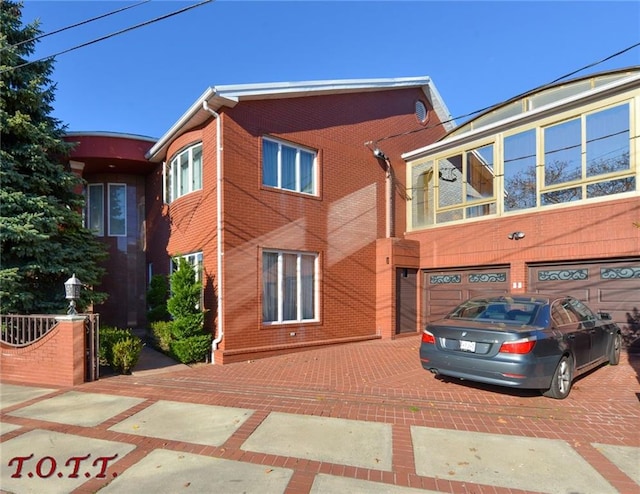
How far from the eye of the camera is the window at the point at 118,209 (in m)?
14.1

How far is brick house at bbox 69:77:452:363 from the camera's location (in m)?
9.17

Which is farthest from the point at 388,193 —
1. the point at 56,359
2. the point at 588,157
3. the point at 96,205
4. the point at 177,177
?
the point at 96,205

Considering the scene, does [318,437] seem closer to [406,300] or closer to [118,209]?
[406,300]

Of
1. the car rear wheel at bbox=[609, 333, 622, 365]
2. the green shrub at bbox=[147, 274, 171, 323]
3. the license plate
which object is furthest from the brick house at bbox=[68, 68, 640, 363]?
the license plate

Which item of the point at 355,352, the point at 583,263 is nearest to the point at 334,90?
the point at 355,352

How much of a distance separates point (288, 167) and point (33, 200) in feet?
18.9

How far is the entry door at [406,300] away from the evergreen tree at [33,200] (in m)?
8.06

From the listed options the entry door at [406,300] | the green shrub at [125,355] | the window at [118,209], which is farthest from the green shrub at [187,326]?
the window at [118,209]

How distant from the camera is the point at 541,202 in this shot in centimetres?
1046

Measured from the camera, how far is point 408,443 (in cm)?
429

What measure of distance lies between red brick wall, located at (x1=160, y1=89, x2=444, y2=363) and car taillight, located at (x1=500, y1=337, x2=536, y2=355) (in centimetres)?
553

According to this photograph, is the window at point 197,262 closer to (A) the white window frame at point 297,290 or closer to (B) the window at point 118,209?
(A) the white window frame at point 297,290

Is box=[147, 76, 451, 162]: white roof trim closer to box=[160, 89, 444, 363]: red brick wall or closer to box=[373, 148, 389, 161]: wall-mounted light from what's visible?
box=[160, 89, 444, 363]: red brick wall

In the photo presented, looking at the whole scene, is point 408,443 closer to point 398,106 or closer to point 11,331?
point 11,331
